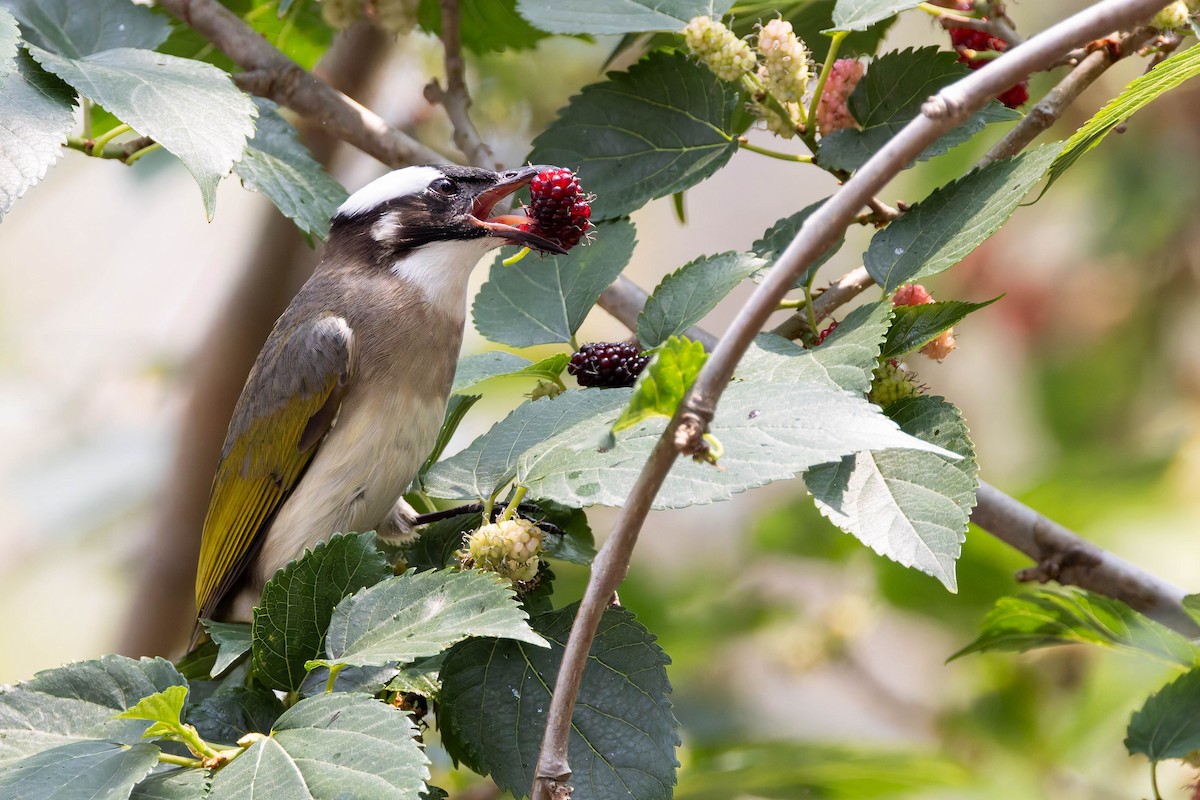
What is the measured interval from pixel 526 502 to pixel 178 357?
2936 millimetres

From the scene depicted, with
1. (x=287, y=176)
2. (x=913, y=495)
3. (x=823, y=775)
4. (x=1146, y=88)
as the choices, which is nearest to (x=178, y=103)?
(x=287, y=176)

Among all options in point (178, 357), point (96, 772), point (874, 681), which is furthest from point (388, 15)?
point (178, 357)

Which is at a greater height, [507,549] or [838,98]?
[838,98]

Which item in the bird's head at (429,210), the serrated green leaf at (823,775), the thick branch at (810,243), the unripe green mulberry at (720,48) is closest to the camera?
the thick branch at (810,243)

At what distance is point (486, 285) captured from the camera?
194cm

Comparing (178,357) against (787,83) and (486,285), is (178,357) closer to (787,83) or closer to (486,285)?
(486,285)

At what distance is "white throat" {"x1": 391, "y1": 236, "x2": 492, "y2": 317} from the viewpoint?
2.23 m

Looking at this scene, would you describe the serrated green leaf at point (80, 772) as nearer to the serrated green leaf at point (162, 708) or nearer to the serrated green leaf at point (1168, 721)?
the serrated green leaf at point (162, 708)

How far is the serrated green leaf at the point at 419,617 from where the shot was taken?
1189 mm

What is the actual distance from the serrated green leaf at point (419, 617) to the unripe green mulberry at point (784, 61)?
0.83 metres

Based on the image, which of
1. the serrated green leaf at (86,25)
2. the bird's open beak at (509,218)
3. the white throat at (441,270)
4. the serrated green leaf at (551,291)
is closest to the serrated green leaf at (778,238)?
the serrated green leaf at (551,291)

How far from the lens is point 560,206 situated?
1781mm

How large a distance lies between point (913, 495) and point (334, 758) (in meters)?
0.71

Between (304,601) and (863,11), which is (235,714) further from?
(863,11)
